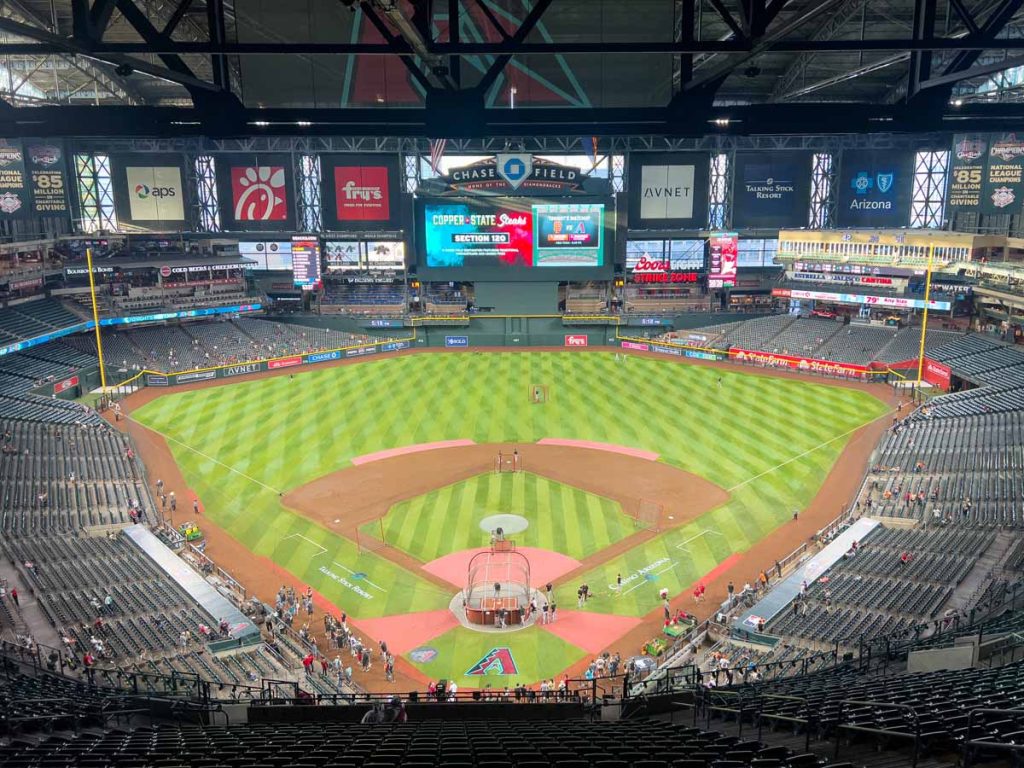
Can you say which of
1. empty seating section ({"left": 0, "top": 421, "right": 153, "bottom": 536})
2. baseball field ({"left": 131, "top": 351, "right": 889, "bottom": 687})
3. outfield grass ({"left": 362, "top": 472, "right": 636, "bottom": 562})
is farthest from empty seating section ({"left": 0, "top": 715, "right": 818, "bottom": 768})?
empty seating section ({"left": 0, "top": 421, "right": 153, "bottom": 536})

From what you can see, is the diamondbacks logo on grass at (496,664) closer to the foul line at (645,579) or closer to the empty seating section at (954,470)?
the foul line at (645,579)

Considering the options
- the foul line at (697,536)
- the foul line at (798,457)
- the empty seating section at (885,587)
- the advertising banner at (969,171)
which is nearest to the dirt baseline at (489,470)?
the foul line at (697,536)

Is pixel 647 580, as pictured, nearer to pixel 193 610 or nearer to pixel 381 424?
pixel 193 610

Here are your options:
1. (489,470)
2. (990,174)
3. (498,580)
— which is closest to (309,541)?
Answer: (498,580)

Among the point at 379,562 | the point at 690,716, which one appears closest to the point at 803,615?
the point at 690,716

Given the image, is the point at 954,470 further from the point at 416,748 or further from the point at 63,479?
the point at 63,479

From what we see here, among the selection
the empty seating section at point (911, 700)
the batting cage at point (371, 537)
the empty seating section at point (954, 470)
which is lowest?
the batting cage at point (371, 537)
